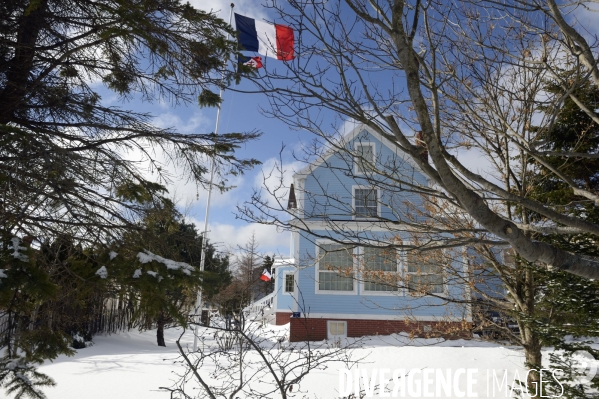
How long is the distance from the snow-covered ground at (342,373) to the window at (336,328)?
14.7 feet

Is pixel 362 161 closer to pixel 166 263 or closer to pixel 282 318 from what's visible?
pixel 166 263

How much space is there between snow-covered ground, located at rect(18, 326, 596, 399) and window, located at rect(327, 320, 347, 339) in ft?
14.7

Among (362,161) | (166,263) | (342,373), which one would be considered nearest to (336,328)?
(342,373)

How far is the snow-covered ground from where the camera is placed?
7036mm

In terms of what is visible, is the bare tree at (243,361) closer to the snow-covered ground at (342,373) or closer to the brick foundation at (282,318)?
the snow-covered ground at (342,373)

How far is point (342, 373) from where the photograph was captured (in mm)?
7344

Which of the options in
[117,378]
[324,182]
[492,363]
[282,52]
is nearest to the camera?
[282,52]

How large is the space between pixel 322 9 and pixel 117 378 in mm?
7751

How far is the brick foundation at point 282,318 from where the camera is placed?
21250mm

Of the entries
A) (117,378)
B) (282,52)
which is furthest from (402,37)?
(117,378)

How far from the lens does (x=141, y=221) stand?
224 inches

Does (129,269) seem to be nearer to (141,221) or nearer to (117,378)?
(141,221)

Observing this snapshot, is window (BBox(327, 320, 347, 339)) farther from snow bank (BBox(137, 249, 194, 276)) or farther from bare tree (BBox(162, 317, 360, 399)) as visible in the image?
snow bank (BBox(137, 249, 194, 276))

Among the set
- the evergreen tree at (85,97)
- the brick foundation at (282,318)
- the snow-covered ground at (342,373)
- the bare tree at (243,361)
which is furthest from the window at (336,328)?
the evergreen tree at (85,97)
